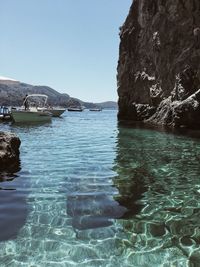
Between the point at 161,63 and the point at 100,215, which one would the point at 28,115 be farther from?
the point at 100,215

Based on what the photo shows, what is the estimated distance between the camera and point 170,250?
21.1 ft

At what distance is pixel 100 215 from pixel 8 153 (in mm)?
7077

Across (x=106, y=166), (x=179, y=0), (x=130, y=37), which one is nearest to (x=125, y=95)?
(x=130, y=37)

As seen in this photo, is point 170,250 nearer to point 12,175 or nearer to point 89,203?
point 89,203

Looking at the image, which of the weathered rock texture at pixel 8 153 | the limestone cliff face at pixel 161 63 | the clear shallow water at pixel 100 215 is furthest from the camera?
the limestone cliff face at pixel 161 63

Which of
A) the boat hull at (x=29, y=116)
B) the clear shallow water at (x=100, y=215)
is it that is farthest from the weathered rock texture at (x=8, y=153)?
the boat hull at (x=29, y=116)

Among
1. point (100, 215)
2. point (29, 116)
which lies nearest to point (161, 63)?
point (29, 116)

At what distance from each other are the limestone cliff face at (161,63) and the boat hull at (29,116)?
16.3 metres

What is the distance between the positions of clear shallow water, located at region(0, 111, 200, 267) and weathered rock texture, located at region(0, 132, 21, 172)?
1.52 feet

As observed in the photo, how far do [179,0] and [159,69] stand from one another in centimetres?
1080

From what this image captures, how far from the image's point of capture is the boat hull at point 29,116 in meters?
46.3

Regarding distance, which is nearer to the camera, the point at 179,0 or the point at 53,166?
the point at 53,166

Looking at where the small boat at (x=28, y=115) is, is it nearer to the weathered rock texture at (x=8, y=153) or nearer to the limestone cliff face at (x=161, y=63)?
the limestone cliff face at (x=161, y=63)

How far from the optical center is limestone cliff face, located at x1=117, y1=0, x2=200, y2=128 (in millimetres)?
40094
